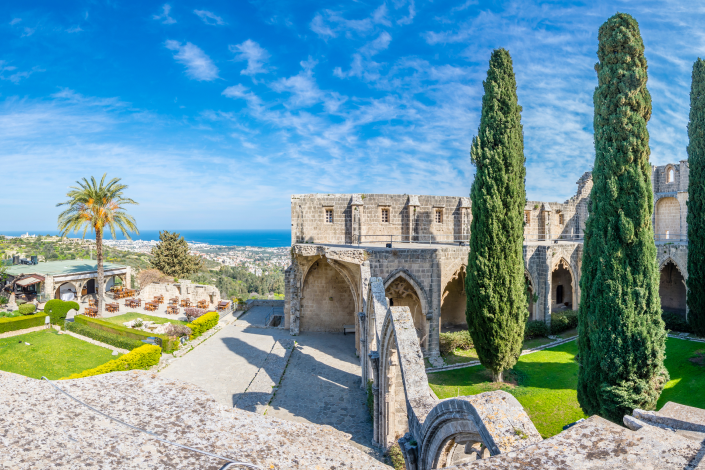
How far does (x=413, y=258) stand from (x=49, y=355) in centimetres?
1624

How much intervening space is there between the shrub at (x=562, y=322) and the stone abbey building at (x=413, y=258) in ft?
2.32

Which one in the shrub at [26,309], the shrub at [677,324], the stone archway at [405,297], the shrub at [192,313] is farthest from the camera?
the shrub at [192,313]

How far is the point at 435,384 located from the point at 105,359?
13.9 metres

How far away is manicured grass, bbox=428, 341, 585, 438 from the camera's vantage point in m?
10.3

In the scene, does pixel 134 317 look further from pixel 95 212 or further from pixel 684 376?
pixel 684 376

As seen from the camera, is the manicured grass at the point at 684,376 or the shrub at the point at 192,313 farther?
the shrub at the point at 192,313

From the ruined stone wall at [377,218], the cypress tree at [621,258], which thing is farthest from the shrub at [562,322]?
the cypress tree at [621,258]

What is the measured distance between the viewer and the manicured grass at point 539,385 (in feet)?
33.8

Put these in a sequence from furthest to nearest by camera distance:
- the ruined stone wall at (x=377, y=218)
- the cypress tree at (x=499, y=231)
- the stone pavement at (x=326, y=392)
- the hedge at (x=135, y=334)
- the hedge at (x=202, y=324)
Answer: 1. the ruined stone wall at (x=377, y=218)
2. the hedge at (x=202, y=324)
3. the hedge at (x=135, y=334)
4. the cypress tree at (x=499, y=231)
5. the stone pavement at (x=326, y=392)

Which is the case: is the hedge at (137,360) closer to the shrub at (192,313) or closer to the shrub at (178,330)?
the shrub at (178,330)

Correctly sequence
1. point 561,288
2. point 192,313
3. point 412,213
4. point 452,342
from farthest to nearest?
point 561,288
point 412,213
point 192,313
point 452,342

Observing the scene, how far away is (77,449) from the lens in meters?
1.74

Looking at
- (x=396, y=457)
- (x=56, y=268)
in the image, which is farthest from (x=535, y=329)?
(x=56, y=268)

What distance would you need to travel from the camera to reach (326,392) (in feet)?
41.0
